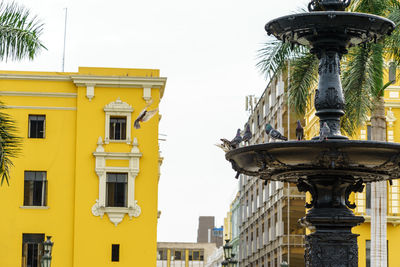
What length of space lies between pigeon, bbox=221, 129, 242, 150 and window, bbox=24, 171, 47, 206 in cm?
3041

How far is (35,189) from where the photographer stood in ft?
132

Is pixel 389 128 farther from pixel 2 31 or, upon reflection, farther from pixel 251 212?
pixel 251 212

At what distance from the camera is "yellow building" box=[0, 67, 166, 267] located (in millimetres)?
39719

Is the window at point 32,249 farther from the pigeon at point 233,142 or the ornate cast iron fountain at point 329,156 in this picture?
the ornate cast iron fountain at point 329,156

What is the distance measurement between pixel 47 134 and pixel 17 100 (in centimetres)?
207

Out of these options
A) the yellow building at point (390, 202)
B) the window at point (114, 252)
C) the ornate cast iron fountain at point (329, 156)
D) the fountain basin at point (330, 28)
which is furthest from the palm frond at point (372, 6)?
the window at point (114, 252)

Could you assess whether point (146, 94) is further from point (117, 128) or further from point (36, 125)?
point (36, 125)

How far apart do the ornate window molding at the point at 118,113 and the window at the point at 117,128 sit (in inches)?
9.9

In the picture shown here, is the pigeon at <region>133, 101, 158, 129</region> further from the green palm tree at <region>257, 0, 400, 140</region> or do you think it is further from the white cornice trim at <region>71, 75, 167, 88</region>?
the green palm tree at <region>257, 0, 400, 140</region>

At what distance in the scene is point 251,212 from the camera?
217 ft

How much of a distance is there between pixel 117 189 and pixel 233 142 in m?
30.1

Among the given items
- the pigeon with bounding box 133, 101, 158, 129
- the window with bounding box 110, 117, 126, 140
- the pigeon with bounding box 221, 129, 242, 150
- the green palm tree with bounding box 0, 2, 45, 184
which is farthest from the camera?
the window with bounding box 110, 117, 126, 140

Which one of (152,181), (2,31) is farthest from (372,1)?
(152,181)

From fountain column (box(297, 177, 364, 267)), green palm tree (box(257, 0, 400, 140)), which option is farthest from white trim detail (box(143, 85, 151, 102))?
fountain column (box(297, 177, 364, 267))
